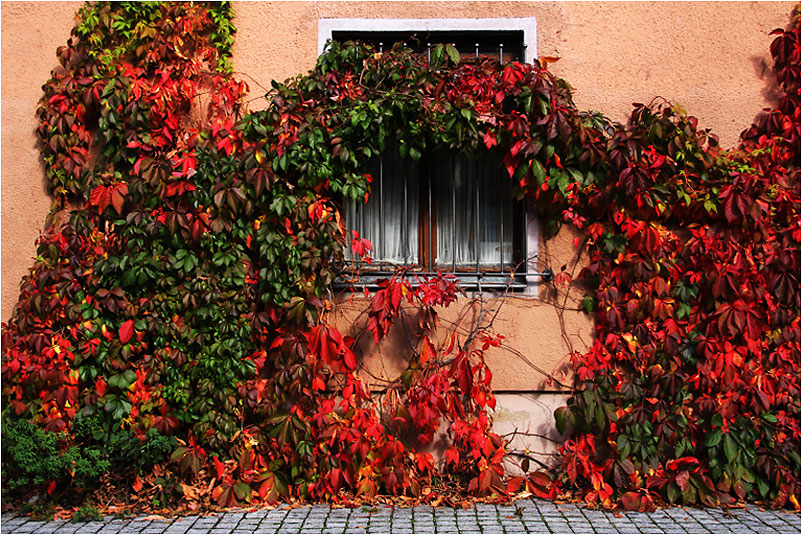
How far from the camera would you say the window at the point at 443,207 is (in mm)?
4375

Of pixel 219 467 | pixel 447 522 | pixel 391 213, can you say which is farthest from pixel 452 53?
pixel 219 467

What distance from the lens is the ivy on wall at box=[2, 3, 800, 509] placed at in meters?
3.90

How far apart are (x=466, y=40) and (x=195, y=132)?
6.21 feet

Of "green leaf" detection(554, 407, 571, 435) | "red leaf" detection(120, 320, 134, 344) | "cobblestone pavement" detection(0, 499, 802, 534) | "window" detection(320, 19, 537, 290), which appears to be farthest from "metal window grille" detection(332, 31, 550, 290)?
"cobblestone pavement" detection(0, 499, 802, 534)

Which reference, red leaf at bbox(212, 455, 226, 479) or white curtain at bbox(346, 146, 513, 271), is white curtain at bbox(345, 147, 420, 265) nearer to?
white curtain at bbox(346, 146, 513, 271)

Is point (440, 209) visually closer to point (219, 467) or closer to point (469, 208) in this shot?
point (469, 208)

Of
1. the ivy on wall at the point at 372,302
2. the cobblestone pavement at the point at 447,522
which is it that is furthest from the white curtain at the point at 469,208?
the cobblestone pavement at the point at 447,522

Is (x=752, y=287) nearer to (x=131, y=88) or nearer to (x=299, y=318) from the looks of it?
(x=299, y=318)

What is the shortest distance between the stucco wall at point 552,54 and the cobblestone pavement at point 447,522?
864 mm

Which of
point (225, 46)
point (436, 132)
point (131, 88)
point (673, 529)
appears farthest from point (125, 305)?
point (673, 529)

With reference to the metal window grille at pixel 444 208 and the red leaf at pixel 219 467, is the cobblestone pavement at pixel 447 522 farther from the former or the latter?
the metal window grille at pixel 444 208

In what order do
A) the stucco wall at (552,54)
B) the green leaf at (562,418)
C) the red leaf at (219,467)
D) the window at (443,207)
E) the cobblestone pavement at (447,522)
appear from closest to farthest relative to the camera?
the cobblestone pavement at (447,522) → the red leaf at (219,467) → the green leaf at (562,418) → the stucco wall at (552,54) → the window at (443,207)

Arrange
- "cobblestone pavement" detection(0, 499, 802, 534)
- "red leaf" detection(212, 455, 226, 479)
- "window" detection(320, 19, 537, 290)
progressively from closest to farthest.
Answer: "cobblestone pavement" detection(0, 499, 802, 534), "red leaf" detection(212, 455, 226, 479), "window" detection(320, 19, 537, 290)

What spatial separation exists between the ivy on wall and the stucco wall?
0.20 metres
